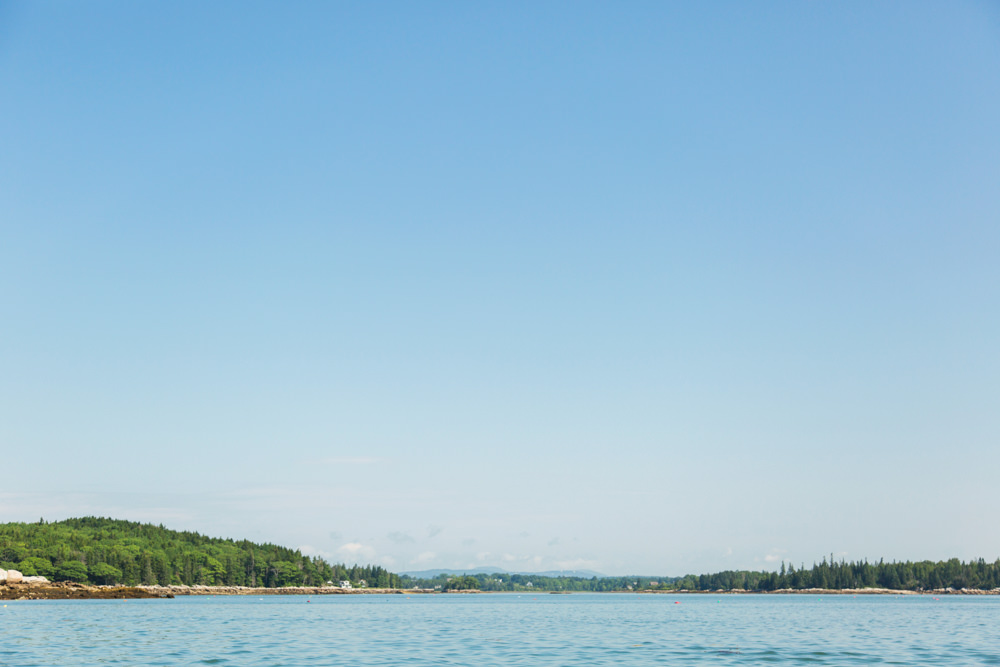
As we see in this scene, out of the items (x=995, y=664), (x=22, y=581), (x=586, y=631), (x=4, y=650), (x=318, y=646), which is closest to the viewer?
(x=995, y=664)

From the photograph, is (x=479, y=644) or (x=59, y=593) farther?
(x=59, y=593)

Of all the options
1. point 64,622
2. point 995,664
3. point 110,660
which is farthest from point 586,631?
point 64,622

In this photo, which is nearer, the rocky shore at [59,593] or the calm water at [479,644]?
the calm water at [479,644]

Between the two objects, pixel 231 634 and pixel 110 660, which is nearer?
pixel 110 660

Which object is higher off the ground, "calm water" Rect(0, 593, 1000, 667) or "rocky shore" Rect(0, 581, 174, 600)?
"calm water" Rect(0, 593, 1000, 667)

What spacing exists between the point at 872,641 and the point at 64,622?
65.5m

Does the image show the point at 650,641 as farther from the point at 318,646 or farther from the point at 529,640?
the point at 318,646

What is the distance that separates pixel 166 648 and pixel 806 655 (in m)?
36.7

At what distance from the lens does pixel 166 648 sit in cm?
4853

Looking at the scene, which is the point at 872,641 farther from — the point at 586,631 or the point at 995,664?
the point at 586,631

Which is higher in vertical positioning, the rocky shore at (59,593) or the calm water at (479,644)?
the calm water at (479,644)

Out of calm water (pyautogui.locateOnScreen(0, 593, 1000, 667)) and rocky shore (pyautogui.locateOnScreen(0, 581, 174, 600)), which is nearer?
calm water (pyautogui.locateOnScreen(0, 593, 1000, 667))

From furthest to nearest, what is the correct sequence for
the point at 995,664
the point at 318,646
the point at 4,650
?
the point at 318,646 → the point at 4,650 → the point at 995,664

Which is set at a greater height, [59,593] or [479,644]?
[479,644]
